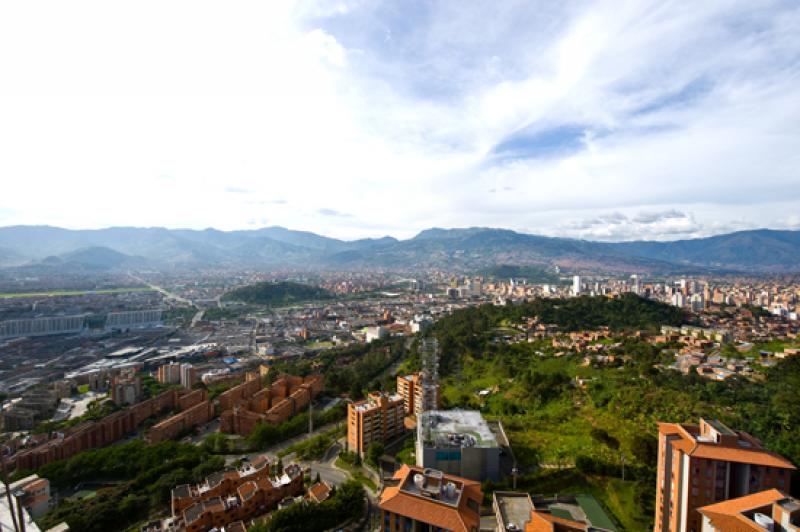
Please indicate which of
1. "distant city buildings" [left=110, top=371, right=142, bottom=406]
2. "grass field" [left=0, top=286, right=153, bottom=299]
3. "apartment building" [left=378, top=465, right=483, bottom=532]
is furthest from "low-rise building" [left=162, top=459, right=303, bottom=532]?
"grass field" [left=0, top=286, right=153, bottom=299]

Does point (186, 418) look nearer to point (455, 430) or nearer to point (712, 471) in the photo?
A: point (455, 430)

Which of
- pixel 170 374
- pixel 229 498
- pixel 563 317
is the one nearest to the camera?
pixel 229 498

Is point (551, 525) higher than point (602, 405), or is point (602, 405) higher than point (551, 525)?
point (551, 525)

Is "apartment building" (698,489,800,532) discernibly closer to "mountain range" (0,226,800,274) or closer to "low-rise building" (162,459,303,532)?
"low-rise building" (162,459,303,532)

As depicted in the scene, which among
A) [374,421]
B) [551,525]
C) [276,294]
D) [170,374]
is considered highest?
[551,525]

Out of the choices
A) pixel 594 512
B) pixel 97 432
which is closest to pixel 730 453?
pixel 594 512

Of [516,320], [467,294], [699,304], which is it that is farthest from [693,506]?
[467,294]

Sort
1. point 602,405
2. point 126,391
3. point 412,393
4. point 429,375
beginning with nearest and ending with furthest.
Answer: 1. point 429,375
2. point 602,405
3. point 412,393
4. point 126,391

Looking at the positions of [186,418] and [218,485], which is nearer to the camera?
[218,485]
